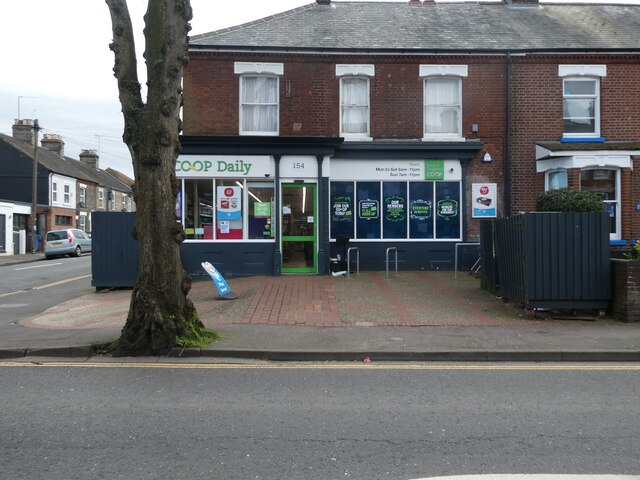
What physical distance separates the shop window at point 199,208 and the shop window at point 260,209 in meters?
1.12

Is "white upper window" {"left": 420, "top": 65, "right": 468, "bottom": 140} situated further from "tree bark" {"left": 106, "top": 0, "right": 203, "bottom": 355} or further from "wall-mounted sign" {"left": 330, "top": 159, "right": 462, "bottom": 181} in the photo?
"tree bark" {"left": 106, "top": 0, "right": 203, "bottom": 355}

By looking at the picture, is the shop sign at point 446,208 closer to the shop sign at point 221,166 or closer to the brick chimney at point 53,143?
the shop sign at point 221,166

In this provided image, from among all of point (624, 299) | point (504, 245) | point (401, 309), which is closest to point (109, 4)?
point (401, 309)

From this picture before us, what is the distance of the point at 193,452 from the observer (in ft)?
13.0

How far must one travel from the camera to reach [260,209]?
14516mm

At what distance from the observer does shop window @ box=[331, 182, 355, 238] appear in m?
15.2

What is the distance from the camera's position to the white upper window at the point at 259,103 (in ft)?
50.0

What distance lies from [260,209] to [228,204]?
0.92 metres

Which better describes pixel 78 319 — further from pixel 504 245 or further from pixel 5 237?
pixel 5 237

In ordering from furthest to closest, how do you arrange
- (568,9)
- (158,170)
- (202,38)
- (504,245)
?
1. (568,9)
2. (202,38)
3. (504,245)
4. (158,170)

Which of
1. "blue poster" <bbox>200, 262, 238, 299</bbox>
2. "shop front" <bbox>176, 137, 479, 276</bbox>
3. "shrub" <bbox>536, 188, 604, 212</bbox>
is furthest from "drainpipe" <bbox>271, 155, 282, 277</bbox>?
"shrub" <bbox>536, 188, 604, 212</bbox>

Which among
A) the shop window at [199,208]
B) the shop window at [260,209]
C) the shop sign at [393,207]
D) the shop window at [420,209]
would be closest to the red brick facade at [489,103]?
the shop window at [420,209]

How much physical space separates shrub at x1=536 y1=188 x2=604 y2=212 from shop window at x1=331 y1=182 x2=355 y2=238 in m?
5.83

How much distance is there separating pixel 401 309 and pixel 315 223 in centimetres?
523
